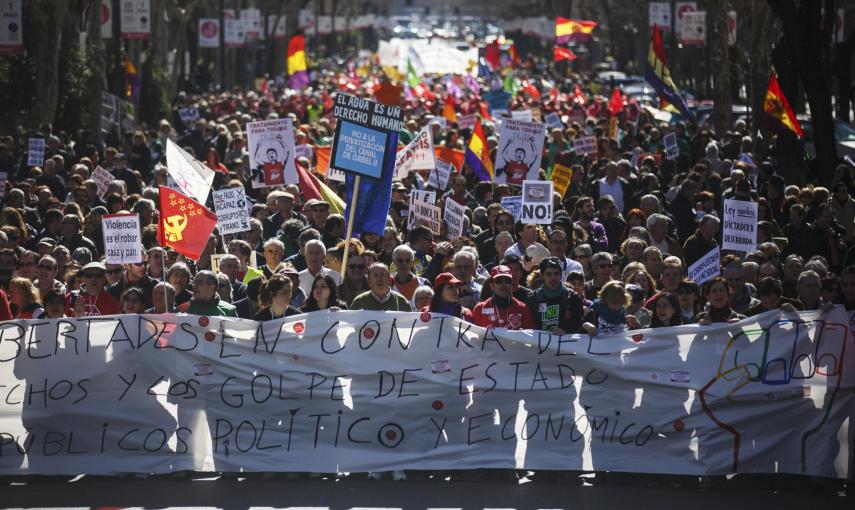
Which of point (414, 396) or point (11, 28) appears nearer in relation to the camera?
point (414, 396)

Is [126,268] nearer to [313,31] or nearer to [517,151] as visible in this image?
[517,151]

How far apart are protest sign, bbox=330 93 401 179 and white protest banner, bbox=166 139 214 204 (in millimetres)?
1186

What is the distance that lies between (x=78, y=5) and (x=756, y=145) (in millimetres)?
14713

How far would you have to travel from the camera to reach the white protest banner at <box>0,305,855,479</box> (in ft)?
29.4

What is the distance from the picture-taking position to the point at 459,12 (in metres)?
171

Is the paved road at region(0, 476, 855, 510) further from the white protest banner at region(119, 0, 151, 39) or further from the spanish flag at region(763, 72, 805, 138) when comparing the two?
the white protest banner at region(119, 0, 151, 39)

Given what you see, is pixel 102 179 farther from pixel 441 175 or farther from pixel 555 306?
pixel 555 306

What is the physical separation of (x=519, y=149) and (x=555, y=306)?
8.00 m

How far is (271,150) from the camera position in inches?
672

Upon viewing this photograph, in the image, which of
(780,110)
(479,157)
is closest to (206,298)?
(479,157)

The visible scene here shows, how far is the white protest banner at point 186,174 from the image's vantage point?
11969 mm

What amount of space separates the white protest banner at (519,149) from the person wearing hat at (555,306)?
7.59 metres

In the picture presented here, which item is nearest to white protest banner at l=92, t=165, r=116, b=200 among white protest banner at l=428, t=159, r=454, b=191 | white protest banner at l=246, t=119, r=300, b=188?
white protest banner at l=246, t=119, r=300, b=188

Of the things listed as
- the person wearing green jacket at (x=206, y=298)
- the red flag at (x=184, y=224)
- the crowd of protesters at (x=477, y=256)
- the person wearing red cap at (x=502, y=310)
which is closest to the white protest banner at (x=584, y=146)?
the crowd of protesters at (x=477, y=256)
